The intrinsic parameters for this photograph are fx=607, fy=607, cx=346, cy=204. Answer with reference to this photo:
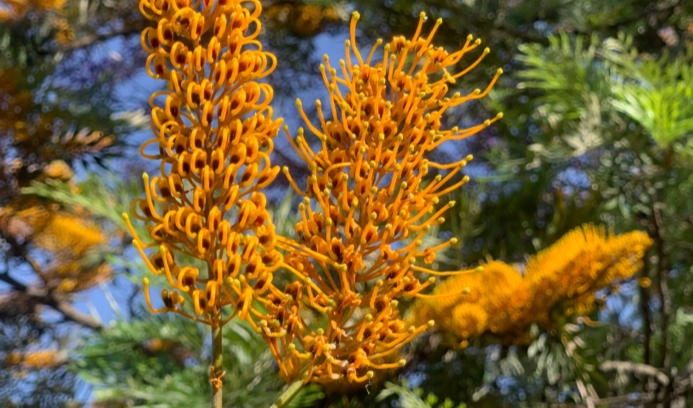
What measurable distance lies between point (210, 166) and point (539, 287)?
0.33m

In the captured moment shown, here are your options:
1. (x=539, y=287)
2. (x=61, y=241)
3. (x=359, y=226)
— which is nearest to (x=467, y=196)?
(x=539, y=287)

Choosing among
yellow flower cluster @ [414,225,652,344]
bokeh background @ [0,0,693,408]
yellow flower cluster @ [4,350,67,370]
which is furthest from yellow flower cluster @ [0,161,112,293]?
yellow flower cluster @ [414,225,652,344]

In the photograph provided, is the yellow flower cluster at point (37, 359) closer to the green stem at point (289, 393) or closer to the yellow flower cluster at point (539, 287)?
the yellow flower cluster at point (539, 287)

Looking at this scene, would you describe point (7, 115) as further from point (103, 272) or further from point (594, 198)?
point (594, 198)

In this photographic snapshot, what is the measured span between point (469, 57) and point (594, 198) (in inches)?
14.2

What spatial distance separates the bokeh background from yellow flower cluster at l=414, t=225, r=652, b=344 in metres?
0.02

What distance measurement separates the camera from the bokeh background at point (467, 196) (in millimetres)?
633

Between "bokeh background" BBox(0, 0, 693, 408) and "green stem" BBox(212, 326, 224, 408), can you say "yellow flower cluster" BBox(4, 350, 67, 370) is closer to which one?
"bokeh background" BBox(0, 0, 693, 408)

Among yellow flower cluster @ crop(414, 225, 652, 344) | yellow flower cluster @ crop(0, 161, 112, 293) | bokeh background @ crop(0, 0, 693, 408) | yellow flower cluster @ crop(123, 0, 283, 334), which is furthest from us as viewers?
yellow flower cluster @ crop(0, 161, 112, 293)

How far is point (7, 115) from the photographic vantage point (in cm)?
95

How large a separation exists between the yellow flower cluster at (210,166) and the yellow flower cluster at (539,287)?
0.24 meters

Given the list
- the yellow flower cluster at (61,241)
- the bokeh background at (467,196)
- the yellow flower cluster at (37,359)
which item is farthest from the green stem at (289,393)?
the yellow flower cluster at (37,359)

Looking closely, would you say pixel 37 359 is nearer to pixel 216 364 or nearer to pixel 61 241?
pixel 61 241

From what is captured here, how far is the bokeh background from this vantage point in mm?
633
